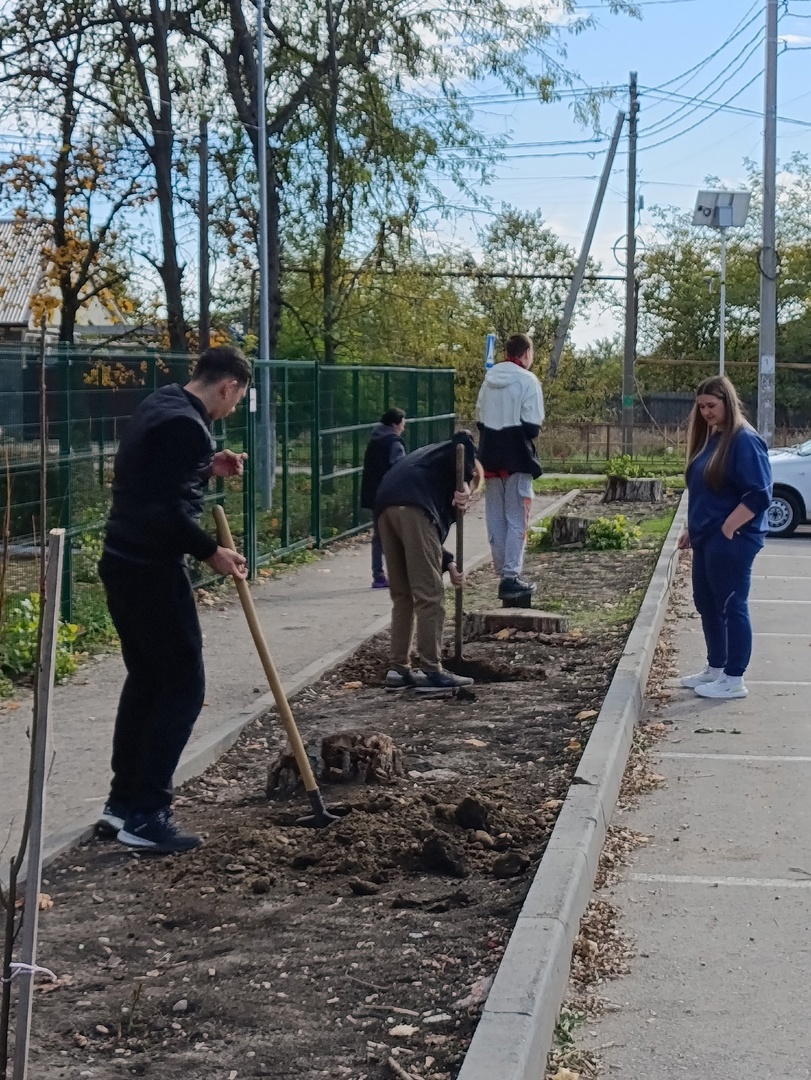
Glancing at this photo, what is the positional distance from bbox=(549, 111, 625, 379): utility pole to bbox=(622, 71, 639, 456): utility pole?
0.61m

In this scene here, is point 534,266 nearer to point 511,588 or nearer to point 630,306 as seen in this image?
point 630,306

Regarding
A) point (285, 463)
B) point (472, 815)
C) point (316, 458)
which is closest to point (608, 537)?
point (316, 458)

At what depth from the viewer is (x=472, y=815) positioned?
571cm

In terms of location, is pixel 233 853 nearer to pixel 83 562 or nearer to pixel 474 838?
pixel 474 838

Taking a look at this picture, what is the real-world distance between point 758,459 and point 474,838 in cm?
374

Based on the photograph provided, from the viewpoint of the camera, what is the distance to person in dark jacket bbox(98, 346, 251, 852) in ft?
18.2

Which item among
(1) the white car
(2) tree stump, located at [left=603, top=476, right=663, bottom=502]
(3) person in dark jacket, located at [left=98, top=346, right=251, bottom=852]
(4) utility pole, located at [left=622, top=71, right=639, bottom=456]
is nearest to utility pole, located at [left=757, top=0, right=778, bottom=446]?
(2) tree stump, located at [left=603, top=476, right=663, bottom=502]

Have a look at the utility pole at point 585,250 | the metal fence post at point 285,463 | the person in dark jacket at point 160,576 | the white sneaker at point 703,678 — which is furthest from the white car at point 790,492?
the utility pole at point 585,250

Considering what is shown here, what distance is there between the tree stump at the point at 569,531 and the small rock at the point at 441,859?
1195 centimetres

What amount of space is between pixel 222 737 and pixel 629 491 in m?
18.0

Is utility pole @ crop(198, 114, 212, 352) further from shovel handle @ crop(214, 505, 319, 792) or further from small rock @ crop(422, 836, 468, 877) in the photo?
small rock @ crop(422, 836, 468, 877)

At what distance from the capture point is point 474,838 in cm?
556

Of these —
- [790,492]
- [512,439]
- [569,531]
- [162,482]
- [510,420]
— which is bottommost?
[569,531]

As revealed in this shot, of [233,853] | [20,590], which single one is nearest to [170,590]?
[233,853]
